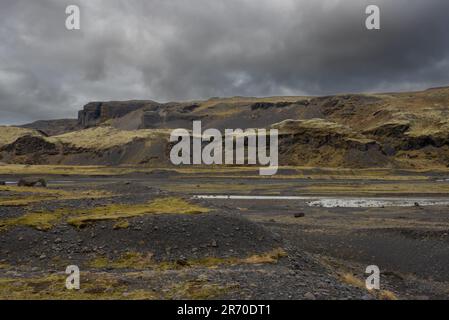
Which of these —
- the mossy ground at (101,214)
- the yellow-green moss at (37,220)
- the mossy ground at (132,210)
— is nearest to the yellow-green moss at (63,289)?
the mossy ground at (101,214)

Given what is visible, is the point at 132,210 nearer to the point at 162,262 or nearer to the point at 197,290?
the point at 162,262

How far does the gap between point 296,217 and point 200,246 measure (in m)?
23.6

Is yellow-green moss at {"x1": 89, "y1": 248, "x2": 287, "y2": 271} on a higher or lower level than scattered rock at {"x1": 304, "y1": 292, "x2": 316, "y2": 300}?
lower

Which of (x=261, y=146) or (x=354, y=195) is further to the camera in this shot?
(x=261, y=146)

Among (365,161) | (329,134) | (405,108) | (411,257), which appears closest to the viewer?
(411,257)

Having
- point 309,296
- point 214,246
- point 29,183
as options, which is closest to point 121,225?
point 214,246

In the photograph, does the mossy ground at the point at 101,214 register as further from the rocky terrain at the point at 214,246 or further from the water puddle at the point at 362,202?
the water puddle at the point at 362,202

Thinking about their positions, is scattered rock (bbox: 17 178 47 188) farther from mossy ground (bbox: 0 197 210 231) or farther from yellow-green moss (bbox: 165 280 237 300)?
yellow-green moss (bbox: 165 280 237 300)

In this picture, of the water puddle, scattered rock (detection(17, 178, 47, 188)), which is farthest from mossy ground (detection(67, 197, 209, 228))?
scattered rock (detection(17, 178, 47, 188))

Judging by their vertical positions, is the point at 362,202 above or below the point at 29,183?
below

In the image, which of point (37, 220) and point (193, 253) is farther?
point (37, 220)

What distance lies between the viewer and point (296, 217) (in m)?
44.9
